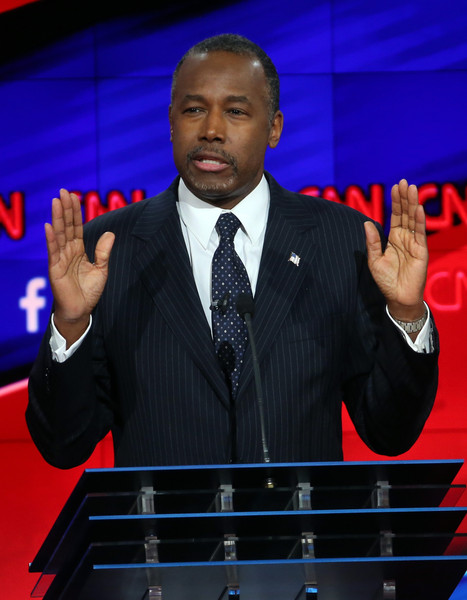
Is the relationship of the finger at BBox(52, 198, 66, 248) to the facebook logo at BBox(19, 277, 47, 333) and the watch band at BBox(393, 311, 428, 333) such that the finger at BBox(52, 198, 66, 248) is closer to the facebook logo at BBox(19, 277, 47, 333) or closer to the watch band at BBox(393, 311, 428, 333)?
the watch band at BBox(393, 311, 428, 333)

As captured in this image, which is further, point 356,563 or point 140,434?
point 140,434

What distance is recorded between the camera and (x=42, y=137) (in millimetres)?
3988

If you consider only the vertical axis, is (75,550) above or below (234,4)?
below

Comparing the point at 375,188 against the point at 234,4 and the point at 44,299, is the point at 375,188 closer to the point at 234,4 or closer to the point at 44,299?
the point at 234,4

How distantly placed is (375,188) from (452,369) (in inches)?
31.5

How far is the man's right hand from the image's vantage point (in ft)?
5.97

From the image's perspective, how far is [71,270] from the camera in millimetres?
1865

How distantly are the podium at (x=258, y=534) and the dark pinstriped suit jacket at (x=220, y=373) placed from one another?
49cm

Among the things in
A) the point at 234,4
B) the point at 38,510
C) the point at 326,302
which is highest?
the point at 234,4

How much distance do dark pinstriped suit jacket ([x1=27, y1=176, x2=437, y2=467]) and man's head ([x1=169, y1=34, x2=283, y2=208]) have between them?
119mm

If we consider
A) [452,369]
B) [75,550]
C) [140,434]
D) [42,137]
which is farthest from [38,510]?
[75,550]

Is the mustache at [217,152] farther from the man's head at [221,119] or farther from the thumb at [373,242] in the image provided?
the thumb at [373,242]

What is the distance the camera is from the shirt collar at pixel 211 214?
7.02 feet

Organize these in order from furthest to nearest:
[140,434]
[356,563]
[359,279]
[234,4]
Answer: [234,4] < [359,279] < [140,434] < [356,563]
